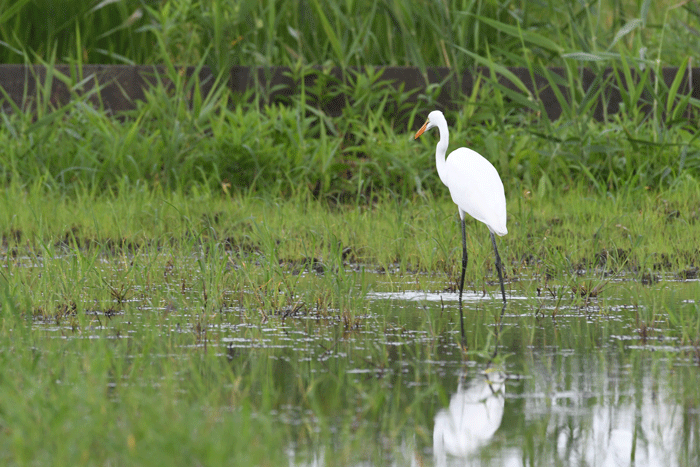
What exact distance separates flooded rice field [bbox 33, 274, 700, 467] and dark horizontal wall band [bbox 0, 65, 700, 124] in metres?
3.61

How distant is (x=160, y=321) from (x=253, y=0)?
4.27 m

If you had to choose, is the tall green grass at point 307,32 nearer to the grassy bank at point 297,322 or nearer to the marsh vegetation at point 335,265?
the marsh vegetation at point 335,265

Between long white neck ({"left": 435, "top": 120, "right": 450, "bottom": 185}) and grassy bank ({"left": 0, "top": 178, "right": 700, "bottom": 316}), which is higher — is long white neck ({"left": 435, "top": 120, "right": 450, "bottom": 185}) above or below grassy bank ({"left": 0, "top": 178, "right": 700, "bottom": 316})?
above

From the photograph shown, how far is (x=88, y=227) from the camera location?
5.80 m

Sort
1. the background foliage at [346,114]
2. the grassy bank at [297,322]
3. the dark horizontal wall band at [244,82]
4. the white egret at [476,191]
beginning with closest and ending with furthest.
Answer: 1. the grassy bank at [297,322]
2. the white egret at [476,191]
3. the background foliage at [346,114]
4. the dark horizontal wall band at [244,82]

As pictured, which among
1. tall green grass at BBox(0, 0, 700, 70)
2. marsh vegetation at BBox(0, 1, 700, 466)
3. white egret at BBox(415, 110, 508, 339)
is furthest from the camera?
tall green grass at BBox(0, 0, 700, 70)

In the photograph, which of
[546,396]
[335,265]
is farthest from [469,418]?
[335,265]

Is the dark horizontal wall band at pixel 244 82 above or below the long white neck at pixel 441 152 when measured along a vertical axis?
above

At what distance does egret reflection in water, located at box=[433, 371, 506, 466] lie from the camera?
246cm

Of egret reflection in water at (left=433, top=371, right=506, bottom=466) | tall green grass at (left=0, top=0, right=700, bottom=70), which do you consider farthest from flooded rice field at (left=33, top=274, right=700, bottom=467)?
tall green grass at (left=0, top=0, right=700, bottom=70)

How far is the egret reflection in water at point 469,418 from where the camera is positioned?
96.7 inches

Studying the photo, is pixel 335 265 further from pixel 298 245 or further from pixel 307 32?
pixel 307 32

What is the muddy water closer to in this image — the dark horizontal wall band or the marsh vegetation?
the marsh vegetation

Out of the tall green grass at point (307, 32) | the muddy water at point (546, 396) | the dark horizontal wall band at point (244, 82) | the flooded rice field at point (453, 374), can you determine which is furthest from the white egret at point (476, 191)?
the dark horizontal wall band at point (244, 82)
